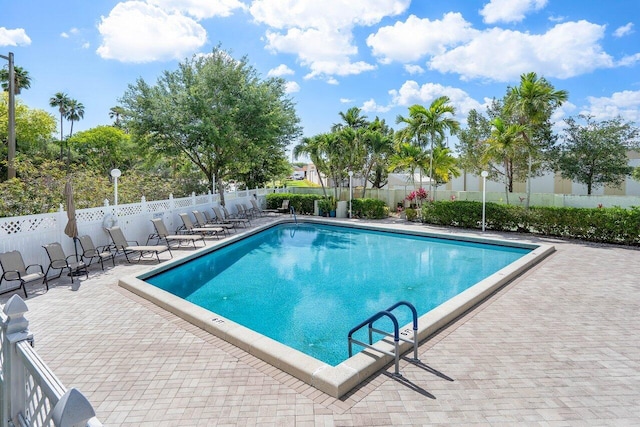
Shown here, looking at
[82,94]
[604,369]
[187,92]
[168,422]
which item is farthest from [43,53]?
[82,94]

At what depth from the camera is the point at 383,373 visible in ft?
14.7

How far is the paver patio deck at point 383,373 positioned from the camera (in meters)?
3.63

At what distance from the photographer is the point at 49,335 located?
5.41 meters

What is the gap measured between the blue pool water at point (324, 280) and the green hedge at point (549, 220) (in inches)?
103

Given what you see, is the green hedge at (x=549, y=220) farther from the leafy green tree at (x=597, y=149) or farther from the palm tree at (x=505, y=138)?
the leafy green tree at (x=597, y=149)

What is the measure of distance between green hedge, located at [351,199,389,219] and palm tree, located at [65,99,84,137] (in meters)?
38.8

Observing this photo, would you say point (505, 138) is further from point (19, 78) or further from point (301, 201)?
point (19, 78)

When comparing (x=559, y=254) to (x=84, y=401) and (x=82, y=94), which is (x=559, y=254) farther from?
(x=82, y=94)

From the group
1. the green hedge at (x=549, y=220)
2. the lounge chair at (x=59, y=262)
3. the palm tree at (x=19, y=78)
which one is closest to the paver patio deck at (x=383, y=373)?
the lounge chair at (x=59, y=262)

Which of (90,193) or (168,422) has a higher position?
(90,193)

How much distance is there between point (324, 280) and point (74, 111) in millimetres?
46106

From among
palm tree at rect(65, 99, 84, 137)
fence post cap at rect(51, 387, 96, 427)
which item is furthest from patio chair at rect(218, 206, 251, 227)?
palm tree at rect(65, 99, 84, 137)

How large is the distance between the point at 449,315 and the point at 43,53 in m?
20.4

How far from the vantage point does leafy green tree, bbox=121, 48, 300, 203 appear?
17688 millimetres
